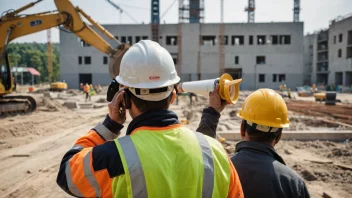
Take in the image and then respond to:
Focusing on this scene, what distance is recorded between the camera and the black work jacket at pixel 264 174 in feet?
6.41

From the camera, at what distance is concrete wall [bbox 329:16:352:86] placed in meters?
43.2

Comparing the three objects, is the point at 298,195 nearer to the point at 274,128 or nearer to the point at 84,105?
the point at 274,128

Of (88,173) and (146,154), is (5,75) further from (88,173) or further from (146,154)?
(146,154)

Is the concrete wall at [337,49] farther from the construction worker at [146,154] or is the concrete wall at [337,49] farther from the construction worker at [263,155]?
the construction worker at [146,154]

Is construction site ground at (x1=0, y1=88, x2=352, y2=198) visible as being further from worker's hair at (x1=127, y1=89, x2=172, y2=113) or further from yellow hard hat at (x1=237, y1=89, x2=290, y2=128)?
worker's hair at (x1=127, y1=89, x2=172, y2=113)

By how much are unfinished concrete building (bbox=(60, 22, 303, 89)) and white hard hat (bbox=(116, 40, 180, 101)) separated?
40350 mm

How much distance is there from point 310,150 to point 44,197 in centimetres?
630

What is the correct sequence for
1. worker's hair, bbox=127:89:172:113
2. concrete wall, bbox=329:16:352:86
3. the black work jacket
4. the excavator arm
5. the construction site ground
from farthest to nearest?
concrete wall, bbox=329:16:352:86, the excavator arm, the construction site ground, the black work jacket, worker's hair, bbox=127:89:172:113

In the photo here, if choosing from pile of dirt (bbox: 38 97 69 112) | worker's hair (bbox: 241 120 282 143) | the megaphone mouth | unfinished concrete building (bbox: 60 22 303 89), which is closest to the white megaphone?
the megaphone mouth

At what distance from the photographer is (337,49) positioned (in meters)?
46.0

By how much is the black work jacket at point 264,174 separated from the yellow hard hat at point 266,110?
34 centimetres

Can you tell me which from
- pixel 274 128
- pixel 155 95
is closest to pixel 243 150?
pixel 274 128

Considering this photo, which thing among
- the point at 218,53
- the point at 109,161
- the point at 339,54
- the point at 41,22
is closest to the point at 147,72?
the point at 109,161

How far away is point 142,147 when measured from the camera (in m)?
1.38
